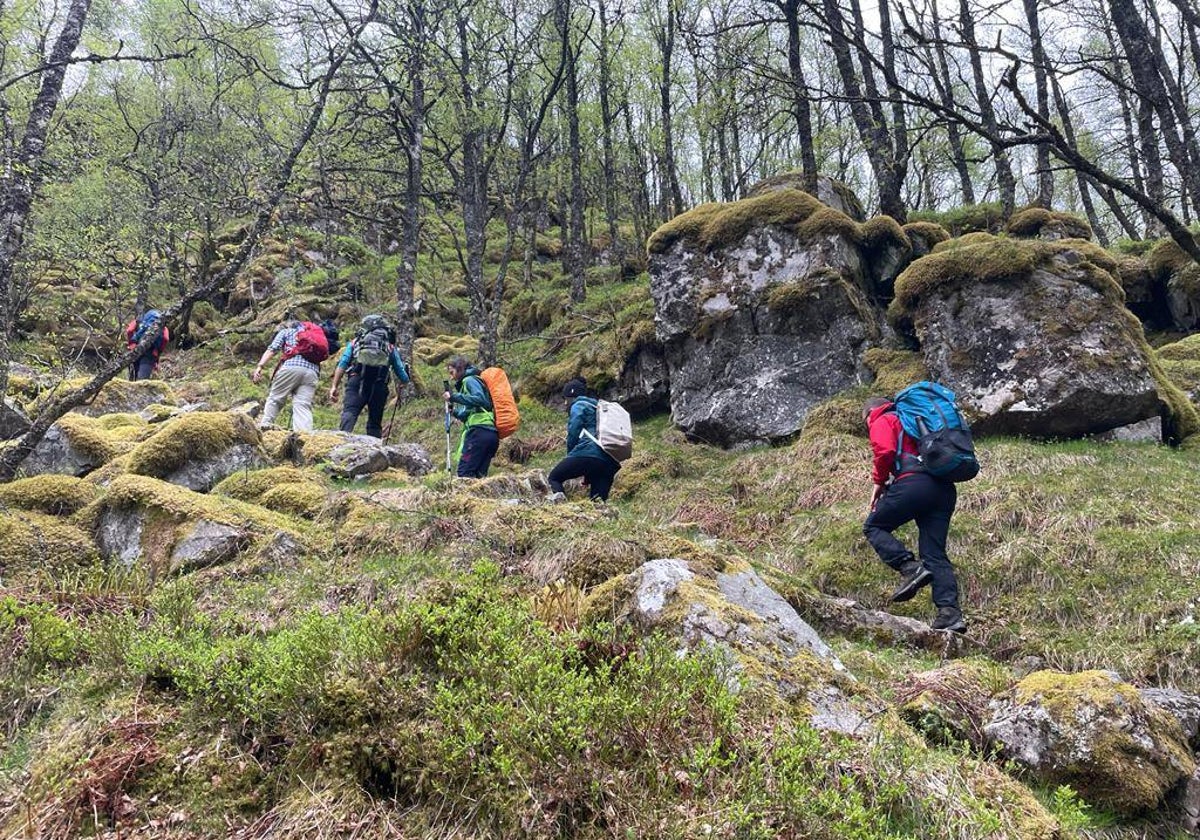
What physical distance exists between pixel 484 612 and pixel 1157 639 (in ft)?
17.5

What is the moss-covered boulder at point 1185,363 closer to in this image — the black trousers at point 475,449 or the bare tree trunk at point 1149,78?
the bare tree trunk at point 1149,78

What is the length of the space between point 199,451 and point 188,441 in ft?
0.52

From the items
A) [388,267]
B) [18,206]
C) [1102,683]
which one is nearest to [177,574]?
[18,206]

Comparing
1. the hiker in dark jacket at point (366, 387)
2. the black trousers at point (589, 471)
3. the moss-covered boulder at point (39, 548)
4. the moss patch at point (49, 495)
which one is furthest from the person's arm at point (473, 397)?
the moss-covered boulder at point (39, 548)

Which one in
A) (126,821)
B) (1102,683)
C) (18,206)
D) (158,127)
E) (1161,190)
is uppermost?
(158,127)

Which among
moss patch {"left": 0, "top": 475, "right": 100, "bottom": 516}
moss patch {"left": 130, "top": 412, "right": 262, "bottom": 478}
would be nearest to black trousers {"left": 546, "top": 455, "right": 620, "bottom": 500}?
moss patch {"left": 130, "top": 412, "right": 262, "bottom": 478}

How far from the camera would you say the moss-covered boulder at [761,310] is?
11461 mm

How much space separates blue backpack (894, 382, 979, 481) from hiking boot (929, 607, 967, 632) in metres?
1.21

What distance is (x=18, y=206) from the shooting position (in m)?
6.42

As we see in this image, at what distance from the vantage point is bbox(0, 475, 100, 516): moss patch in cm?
550

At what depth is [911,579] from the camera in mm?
6250

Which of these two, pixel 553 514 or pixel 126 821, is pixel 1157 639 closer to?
pixel 553 514

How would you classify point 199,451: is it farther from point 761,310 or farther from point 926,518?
point 761,310

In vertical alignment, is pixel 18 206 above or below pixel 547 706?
above
